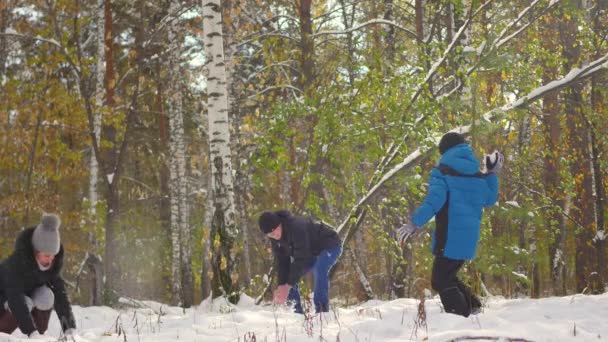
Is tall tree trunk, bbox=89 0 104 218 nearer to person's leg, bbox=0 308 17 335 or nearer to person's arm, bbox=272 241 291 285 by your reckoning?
person's arm, bbox=272 241 291 285

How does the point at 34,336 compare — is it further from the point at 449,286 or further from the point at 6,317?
the point at 449,286

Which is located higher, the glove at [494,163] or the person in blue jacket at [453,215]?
the glove at [494,163]

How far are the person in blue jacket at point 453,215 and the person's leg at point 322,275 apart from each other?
1.47 meters

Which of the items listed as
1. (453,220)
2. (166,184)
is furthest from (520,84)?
(166,184)

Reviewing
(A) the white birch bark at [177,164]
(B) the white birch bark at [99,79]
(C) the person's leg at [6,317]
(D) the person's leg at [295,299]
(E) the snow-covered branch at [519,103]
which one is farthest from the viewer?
(A) the white birch bark at [177,164]

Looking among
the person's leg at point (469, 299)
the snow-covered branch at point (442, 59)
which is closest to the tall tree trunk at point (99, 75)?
the snow-covered branch at point (442, 59)

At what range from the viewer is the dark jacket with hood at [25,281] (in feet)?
16.7

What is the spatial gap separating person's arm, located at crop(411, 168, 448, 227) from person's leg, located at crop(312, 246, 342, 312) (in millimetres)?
1600

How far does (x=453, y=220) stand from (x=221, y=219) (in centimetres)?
403

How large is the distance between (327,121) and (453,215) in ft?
13.1

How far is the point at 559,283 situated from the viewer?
1511 centimetres

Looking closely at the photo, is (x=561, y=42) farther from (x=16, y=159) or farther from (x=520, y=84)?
(x=16, y=159)

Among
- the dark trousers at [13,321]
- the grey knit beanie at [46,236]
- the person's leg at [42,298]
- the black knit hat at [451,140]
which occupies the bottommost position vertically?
the dark trousers at [13,321]

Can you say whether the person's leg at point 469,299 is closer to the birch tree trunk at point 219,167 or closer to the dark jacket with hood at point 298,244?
the dark jacket with hood at point 298,244
